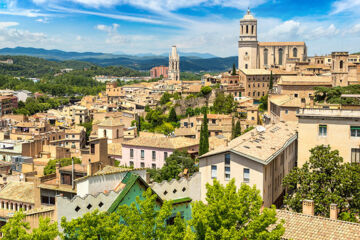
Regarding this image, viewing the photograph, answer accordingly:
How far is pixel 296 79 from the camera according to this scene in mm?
64625

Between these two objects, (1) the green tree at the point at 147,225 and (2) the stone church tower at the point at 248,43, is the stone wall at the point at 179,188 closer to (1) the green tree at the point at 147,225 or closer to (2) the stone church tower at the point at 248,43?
(1) the green tree at the point at 147,225

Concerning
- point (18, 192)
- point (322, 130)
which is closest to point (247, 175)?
point (322, 130)

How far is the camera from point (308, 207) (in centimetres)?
2077

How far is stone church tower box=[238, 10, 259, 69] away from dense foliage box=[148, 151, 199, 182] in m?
69.2

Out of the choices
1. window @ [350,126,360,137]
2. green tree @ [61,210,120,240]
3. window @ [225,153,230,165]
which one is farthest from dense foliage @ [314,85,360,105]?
green tree @ [61,210,120,240]

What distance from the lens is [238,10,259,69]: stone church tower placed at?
108 meters

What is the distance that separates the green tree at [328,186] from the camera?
21.1m

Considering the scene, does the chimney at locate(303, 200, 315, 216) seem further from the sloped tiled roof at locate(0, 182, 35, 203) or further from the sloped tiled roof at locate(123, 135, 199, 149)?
the sloped tiled roof at locate(123, 135, 199, 149)

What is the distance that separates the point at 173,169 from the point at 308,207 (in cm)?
1915

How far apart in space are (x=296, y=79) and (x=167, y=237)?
173 feet

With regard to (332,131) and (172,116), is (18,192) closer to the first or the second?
(332,131)

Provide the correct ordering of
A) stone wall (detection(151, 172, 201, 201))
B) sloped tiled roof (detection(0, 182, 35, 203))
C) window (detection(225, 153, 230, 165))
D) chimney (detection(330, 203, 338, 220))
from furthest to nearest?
1. sloped tiled roof (detection(0, 182, 35, 203))
2. window (detection(225, 153, 230, 165))
3. stone wall (detection(151, 172, 201, 201))
4. chimney (detection(330, 203, 338, 220))

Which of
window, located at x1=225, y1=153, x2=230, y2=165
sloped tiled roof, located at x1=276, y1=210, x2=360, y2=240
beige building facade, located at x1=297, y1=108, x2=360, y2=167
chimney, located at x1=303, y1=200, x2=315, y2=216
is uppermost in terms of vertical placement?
beige building facade, located at x1=297, y1=108, x2=360, y2=167

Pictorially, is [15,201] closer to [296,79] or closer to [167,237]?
[167,237]
